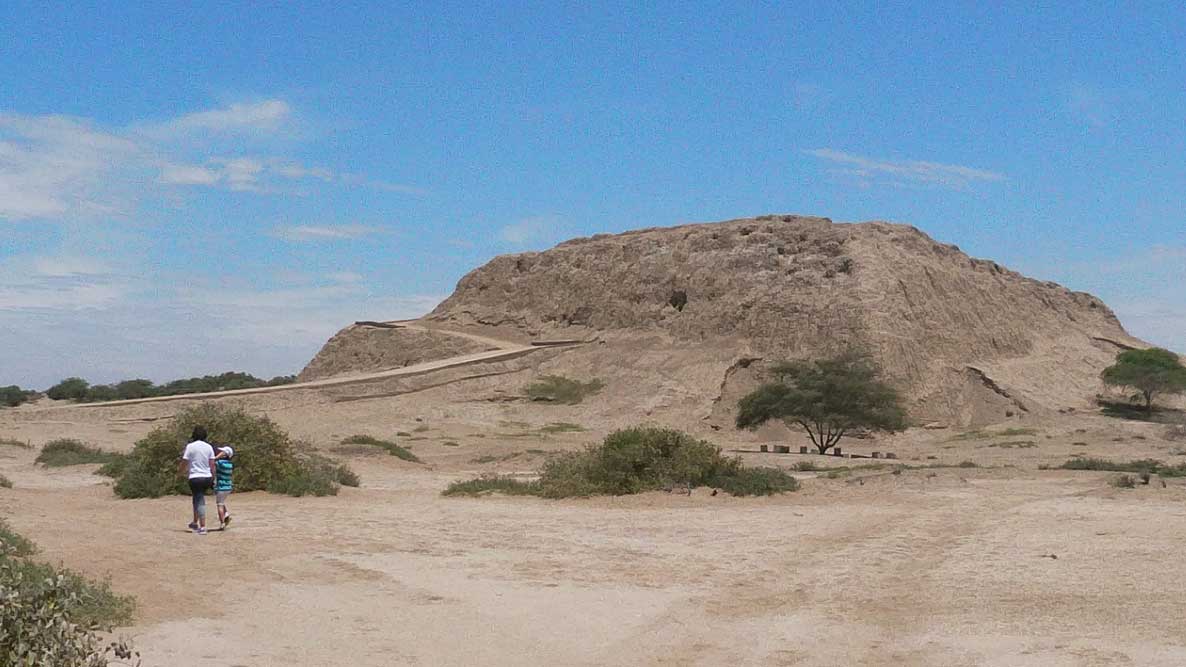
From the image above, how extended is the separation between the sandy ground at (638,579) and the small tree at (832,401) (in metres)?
19.0

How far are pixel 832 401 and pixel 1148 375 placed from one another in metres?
21.2

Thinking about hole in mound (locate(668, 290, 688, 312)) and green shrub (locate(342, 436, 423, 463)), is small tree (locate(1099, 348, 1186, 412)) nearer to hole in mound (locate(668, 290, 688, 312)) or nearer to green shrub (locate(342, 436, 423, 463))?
hole in mound (locate(668, 290, 688, 312))

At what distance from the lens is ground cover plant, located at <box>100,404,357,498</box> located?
18.0m

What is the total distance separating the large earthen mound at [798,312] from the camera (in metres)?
50.1

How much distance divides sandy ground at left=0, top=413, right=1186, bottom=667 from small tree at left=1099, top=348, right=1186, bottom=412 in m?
35.9

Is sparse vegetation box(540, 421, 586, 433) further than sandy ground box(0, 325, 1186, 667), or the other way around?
sparse vegetation box(540, 421, 586, 433)

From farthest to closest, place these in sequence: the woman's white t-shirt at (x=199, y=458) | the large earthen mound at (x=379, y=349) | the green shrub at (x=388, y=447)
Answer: the large earthen mound at (x=379, y=349) < the green shrub at (x=388, y=447) < the woman's white t-shirt at (x=199, y=458)

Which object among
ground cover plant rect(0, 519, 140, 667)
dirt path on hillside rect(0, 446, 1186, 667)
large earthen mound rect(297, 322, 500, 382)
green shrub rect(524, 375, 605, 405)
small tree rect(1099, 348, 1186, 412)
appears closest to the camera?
ground cover plant rect(0, 519, 140, 667)

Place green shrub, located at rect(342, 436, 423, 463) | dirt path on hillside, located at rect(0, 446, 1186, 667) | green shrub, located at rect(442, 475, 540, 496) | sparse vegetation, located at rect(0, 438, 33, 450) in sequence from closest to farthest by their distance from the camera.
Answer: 1. dirt path on hillside, located at rect(0, 446, 1186, 667)
2. green shrub, located at rect(442, 475, 540, 496)
3. green shrub, located at rect(342, 436, 423, 463)
4. sparse vegetation, located at rect(0, 438, 33, 450)

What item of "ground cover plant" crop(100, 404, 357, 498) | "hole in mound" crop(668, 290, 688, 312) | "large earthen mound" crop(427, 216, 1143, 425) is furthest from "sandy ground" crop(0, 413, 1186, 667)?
"hole in mound" crop(668, 290, 688, 312)

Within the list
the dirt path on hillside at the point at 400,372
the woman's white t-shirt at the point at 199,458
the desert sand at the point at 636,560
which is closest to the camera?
the desert sand at the point at 636,560

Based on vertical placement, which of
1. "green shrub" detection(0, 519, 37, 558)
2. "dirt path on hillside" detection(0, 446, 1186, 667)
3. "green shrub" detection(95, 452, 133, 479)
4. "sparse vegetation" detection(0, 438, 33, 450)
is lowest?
"dirt path on hillside" detection(0, 446, 1186, 667)

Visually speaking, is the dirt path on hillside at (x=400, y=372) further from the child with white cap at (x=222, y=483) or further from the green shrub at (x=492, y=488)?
the child with white cap at (x=222, y=483)

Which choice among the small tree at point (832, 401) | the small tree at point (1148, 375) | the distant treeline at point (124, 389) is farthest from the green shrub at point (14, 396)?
the small tree at point (1148, 375)
